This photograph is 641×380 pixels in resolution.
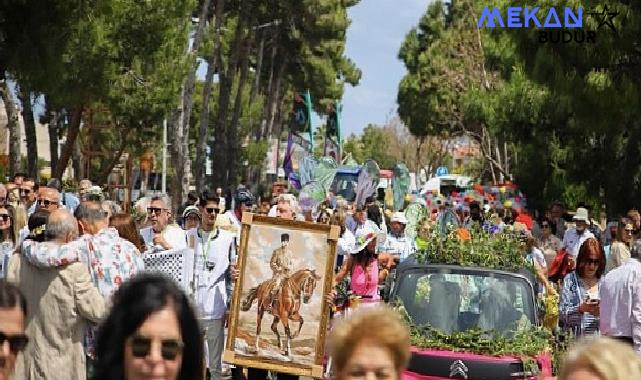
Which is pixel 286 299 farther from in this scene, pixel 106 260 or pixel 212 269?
pixel 106 260

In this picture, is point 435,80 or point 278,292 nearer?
point 278,292

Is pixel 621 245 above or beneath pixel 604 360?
above

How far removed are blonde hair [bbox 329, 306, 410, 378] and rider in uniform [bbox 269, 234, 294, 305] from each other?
6356 mm

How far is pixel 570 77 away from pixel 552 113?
11.6m

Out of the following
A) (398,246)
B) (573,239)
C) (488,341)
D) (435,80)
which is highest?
(435,80)

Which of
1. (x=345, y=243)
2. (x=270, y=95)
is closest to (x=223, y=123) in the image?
(x=270, y=95)

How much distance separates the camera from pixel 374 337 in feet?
13.3

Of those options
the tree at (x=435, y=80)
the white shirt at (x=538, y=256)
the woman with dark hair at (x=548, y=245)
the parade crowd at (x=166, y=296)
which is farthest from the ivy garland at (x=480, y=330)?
the tree at (x=435, y=80)

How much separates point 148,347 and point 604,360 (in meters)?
1.24

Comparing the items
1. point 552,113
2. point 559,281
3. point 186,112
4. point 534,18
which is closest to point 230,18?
→ point 186,112

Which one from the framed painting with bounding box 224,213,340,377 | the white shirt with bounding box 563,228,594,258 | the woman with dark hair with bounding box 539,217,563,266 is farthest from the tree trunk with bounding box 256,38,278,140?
the framed painting with bounding box 224,213,340,377

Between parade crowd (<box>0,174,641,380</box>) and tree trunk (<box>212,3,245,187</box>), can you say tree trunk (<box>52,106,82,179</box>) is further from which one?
parade crowd (<box>0,174,641,380</box>)

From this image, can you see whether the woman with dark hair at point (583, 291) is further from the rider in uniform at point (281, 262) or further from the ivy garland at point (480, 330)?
the rider in uniform at point (281, 262)

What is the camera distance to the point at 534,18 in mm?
18734
